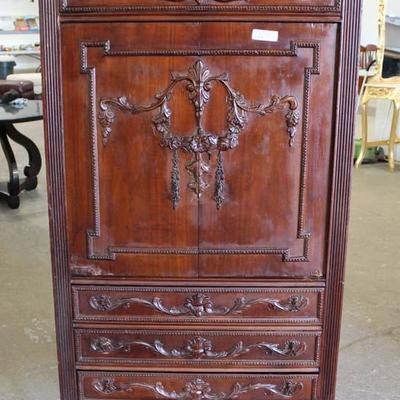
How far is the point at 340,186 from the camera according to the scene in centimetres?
139

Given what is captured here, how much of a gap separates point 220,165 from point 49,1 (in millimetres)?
523

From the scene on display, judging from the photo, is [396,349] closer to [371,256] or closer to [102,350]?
[371,256]

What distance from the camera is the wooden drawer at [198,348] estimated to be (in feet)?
4.93

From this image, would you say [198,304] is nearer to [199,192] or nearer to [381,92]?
[199,192]

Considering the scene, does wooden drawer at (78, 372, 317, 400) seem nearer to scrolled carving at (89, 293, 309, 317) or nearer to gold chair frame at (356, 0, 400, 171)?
scrolled carving at (89, 293, 309, 317)

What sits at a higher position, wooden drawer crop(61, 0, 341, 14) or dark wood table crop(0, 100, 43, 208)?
wooden drawer crop(61, 0, 341, 14)

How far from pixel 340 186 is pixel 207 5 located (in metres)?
0.51

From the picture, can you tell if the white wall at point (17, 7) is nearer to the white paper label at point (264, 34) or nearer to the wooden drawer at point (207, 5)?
the wooden drawer at point (207, 5)

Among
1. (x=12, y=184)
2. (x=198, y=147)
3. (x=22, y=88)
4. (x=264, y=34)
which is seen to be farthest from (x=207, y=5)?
(x=22, y=88)

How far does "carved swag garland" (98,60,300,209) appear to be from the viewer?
1324mm

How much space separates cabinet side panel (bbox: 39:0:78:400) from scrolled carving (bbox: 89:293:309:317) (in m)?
0.08

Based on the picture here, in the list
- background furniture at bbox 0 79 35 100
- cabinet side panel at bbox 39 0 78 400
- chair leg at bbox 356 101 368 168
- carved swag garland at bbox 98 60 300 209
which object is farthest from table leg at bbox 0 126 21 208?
chair leg at bbox 356 101 368 168

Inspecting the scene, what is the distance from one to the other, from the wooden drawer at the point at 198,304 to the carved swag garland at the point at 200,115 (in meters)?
0.31

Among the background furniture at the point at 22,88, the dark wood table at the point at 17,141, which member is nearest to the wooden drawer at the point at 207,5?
the dark wood table at the point at 17,141
